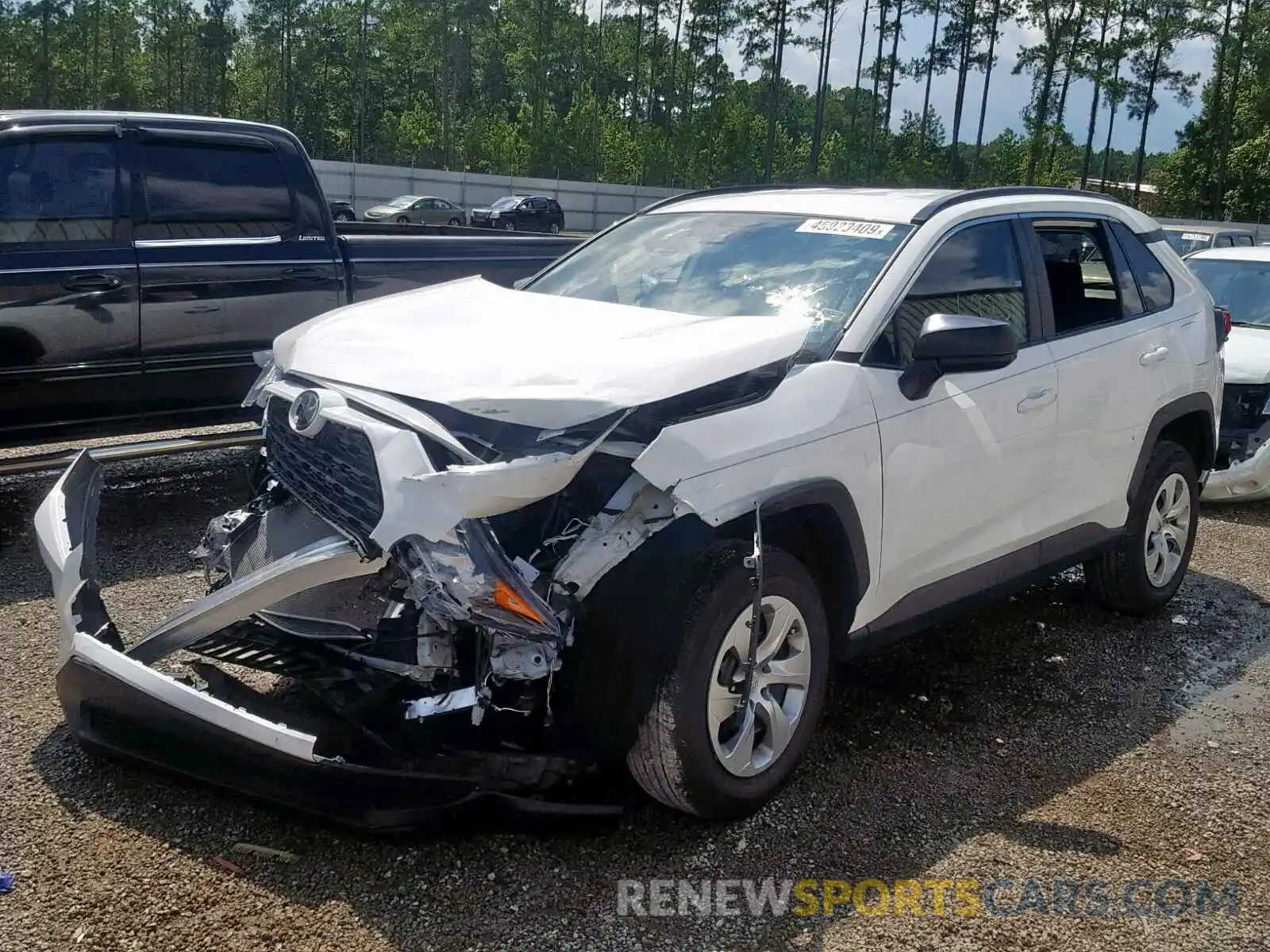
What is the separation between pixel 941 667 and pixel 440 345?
258cm

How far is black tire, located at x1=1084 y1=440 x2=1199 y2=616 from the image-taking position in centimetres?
520

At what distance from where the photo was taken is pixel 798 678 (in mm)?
3566

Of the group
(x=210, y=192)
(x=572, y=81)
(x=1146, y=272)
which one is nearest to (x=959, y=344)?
(x=1146, y=272)

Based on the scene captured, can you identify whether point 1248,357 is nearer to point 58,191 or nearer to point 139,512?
point 139,512

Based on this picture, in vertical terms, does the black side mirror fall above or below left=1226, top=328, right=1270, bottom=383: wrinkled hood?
above

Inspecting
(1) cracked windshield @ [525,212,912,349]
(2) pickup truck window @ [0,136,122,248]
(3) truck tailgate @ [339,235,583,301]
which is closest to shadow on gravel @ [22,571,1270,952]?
(1) cracked windshield @ [525,212,912,349]

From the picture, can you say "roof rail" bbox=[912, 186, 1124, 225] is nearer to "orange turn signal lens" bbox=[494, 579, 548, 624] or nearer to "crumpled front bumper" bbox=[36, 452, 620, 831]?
"orange turn signal lens" bbox=[494, 579, 548, 624]

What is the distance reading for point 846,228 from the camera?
427 cm

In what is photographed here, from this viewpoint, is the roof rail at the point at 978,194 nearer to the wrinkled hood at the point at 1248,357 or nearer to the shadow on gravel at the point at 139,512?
the wrinkled hood at the point at 1248,357

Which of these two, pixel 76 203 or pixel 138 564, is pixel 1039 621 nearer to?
pixel 138 564

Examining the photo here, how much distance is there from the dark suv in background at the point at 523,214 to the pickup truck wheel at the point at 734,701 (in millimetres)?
38521

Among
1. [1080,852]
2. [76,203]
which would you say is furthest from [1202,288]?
[76,203]

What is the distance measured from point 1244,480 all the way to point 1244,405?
22.9 inches

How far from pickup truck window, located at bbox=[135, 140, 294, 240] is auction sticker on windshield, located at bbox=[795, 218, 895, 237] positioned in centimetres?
361
